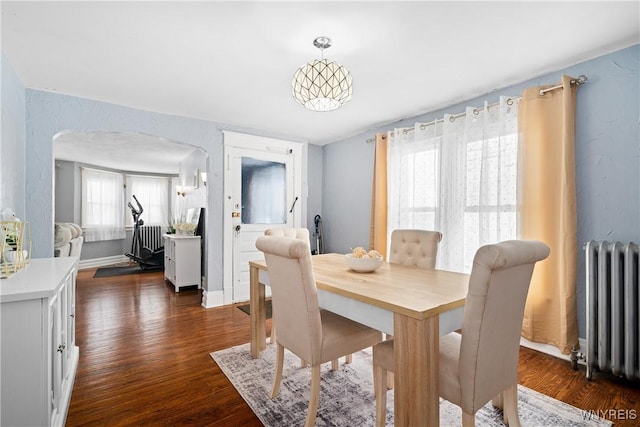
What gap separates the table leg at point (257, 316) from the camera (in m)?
2.53

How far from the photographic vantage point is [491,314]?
4.05 feet

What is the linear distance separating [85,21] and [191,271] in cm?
357

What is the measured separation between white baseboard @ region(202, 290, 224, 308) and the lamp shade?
284 cm

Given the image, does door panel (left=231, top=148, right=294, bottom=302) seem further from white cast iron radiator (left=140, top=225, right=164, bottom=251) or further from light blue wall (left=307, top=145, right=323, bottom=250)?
white cast iron radiator (left=140, top=225, right=164, bottom=251)

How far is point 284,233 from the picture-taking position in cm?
289

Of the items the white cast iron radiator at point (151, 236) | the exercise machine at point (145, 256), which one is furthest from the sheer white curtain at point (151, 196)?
the exercise machine at point (145, 256)

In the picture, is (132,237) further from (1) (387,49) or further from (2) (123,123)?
(1) (387,49)

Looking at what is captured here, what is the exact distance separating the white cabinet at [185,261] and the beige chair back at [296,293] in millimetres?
3379

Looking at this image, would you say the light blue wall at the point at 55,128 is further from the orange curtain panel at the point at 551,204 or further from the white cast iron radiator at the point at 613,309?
the white cast iron radiator at the point at 613,309

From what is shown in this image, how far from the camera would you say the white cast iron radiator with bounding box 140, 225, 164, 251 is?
7734mm

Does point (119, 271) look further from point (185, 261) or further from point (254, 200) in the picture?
point (254, 200)

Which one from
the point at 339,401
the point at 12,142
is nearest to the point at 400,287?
the point at 339,401

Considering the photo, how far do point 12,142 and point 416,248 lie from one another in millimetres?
3245

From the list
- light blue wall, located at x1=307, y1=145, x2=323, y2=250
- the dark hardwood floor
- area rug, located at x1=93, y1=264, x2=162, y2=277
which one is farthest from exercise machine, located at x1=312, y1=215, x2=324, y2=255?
area rug, located at x1=93, y1=264, x2=162, y2=277
